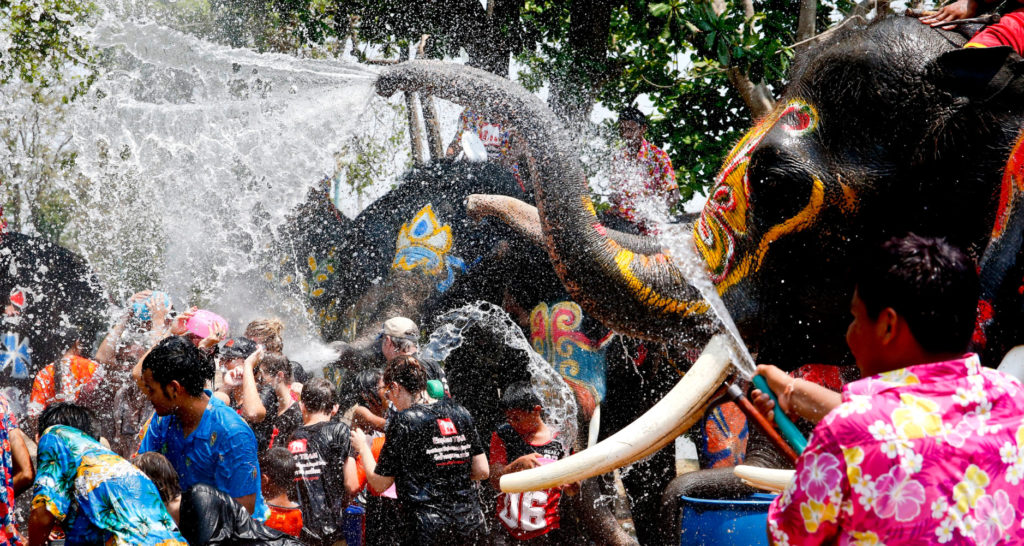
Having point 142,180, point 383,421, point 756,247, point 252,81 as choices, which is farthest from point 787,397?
point 142,180

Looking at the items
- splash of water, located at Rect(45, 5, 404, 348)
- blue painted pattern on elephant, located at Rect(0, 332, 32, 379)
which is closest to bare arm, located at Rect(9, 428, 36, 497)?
blue painted pattern on elephant, located at Rect(0, 332, 32, 379)

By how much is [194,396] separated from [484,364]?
106 inches

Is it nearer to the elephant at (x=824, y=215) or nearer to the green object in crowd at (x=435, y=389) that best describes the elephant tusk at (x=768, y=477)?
the elephant at (x=824, y=215)

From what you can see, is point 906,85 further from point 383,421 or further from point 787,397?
point 383,421

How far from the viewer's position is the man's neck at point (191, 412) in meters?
3.79

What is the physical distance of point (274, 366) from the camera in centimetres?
538

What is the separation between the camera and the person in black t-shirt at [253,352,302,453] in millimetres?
5277

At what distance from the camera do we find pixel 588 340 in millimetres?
5816

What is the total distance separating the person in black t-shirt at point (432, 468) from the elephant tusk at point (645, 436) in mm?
1927

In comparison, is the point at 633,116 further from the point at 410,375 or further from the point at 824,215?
the point at 824,215

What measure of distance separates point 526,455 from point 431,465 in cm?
51

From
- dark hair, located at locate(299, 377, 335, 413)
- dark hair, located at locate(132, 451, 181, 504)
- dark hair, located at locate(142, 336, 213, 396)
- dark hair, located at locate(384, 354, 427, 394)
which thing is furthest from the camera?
dark hair, located at locate(299, 377, 335, 413)

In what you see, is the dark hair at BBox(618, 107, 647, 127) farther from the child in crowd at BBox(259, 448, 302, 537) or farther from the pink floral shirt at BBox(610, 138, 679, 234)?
the child in crowd at BBox(259, 448, 302, 537)

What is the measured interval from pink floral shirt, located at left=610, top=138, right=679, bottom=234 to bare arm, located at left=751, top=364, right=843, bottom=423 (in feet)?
13.6
